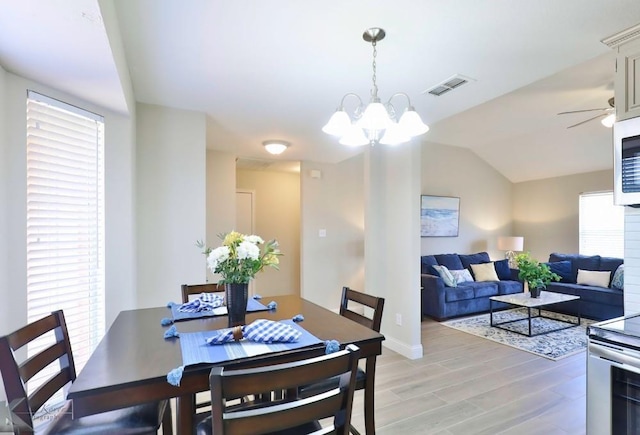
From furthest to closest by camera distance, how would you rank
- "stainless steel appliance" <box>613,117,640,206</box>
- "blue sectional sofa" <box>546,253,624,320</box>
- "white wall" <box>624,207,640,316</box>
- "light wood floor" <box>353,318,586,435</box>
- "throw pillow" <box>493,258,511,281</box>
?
1. "throw pillow" <box>493,258,511,281</box>
2. "blue sectional sofa" <box>546,253,624,320</box>
3. "light wood floor" <box>353,318,586,435</box>
4. "white wall" <box>624,207,640,316</box>
5. "stainless steel appliance" <box>613,117,640,206</box>

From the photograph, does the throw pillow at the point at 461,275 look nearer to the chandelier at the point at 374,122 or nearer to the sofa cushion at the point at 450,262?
the sofa cushion at the point at 450,262

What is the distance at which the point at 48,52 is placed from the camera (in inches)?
62.2

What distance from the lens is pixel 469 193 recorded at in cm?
685

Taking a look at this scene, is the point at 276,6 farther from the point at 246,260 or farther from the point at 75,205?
the point at 75,205

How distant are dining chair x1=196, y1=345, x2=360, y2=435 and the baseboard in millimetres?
2434

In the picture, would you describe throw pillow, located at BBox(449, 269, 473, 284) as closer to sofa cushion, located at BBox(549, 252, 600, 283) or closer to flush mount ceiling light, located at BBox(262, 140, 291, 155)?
sofa cushion, located at BBox(549, 252, 600, 283)

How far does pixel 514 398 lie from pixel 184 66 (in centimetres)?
348

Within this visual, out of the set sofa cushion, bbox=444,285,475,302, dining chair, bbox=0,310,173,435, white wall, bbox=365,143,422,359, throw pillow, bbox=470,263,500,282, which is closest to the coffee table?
sofa cushion, bbox=444,285,475,302

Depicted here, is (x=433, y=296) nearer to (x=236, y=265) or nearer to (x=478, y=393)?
(x=478, y=393)

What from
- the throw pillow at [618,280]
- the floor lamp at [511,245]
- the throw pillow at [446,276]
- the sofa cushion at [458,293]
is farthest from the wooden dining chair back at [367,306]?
the floor lamp at [511,245]

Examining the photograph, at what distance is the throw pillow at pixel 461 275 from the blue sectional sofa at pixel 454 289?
0.02 m

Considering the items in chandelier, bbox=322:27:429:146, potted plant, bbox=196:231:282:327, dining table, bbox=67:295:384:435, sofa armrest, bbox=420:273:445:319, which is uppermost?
chandelier, bbox=322:27:429:146

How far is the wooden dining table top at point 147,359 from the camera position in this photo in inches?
42.0

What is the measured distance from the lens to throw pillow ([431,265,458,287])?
5078 mm
